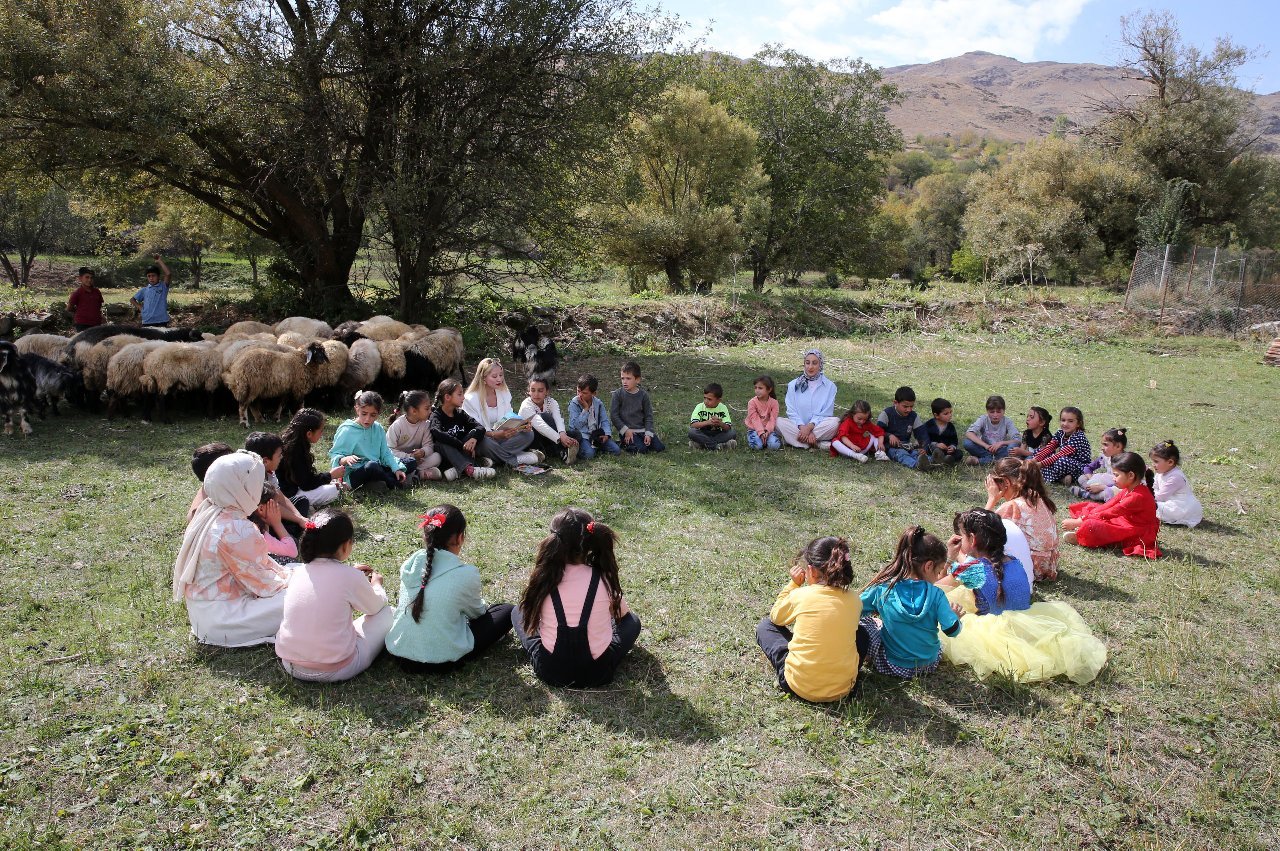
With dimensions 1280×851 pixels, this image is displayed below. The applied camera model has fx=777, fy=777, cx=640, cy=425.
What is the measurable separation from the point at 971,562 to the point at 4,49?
1395 centimetres

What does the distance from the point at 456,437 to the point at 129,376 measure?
469 centimetres

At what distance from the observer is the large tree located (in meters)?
30.1

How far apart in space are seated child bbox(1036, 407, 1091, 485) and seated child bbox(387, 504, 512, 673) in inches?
249

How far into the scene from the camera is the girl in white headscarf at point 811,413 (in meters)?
9.31

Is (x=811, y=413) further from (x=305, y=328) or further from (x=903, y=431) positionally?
(x=305, y=328)

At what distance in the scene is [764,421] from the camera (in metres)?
9.41

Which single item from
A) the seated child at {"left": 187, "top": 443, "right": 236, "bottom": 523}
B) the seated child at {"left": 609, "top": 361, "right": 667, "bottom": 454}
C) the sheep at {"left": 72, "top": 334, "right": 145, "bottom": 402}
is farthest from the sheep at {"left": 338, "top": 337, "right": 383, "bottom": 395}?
the seated child at {"left": 187, "top": 443, "right": 236, "bottom": 523}

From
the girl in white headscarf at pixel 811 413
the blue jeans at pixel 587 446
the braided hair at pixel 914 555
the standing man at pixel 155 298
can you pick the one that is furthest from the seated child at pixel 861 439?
the standing man at pixel 155 298

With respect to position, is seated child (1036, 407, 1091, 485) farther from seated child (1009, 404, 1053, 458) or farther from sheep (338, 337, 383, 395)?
sheep (338, 337, 383, 395)

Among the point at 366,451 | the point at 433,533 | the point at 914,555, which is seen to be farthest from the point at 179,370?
the point at 914,555

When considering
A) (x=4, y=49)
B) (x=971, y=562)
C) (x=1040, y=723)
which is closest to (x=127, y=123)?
(x=4, y=49)

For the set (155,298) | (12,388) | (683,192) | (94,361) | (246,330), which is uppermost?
(683,192)

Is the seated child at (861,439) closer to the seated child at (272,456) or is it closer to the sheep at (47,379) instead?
the seated child at (272,456)

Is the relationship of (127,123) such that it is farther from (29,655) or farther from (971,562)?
(971,562)
